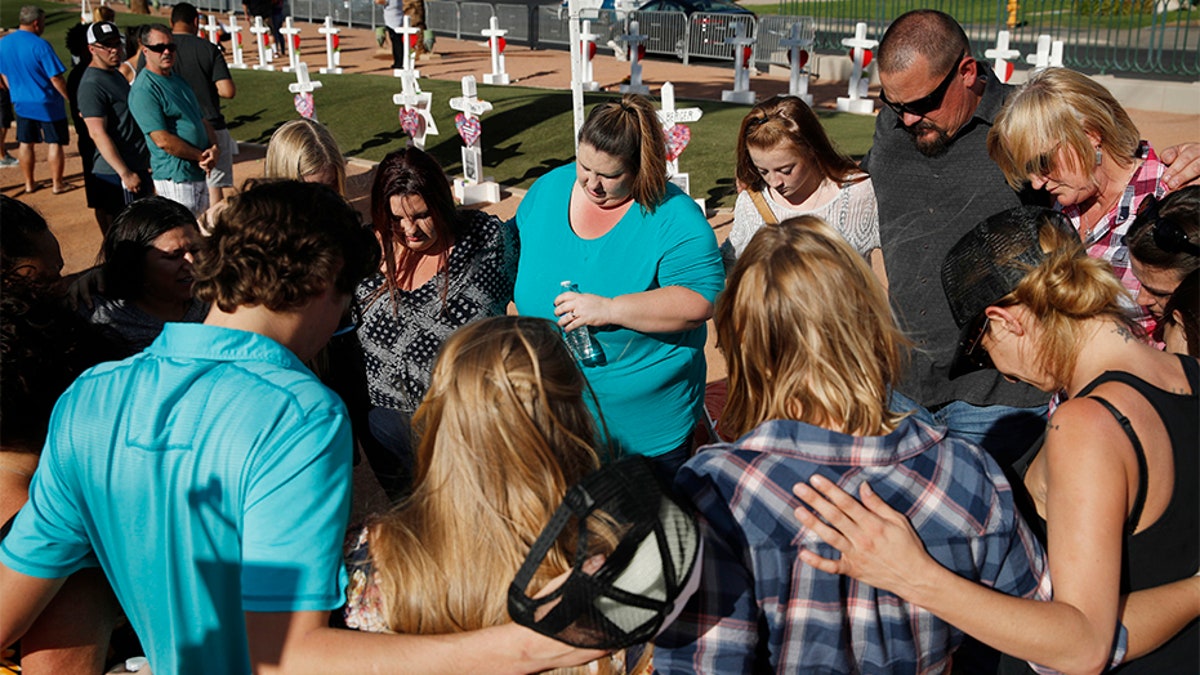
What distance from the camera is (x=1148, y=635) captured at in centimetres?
183

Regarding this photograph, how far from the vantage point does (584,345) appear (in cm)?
321

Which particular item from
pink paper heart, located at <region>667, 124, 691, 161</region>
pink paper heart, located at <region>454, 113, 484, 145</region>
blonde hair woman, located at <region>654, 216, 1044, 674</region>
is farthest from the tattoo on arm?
pink paper heart, located at <region>454, 113, 484, 145</region>

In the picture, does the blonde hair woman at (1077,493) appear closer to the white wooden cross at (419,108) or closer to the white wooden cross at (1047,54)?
the white wooden cross at (419,108)

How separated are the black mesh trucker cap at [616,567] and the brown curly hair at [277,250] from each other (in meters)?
0.70

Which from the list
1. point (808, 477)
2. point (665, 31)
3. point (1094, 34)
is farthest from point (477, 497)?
point (1094, 34)

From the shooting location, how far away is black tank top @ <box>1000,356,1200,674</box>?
1.78m

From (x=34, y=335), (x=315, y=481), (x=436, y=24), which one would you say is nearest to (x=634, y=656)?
(x=315, y=481)

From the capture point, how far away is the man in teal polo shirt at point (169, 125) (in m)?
6.39

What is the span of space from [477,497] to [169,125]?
585 cm

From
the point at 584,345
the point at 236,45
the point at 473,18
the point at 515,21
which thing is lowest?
the point at 584,345

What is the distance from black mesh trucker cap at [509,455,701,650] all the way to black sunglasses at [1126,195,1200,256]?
169cm

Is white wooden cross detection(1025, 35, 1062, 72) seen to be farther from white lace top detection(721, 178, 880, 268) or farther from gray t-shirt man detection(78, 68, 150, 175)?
gray t-shirt man detection(78, 68, 150, 175)

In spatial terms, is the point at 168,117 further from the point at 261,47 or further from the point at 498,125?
the point at 261,47

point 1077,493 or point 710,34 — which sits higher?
point 710,34
